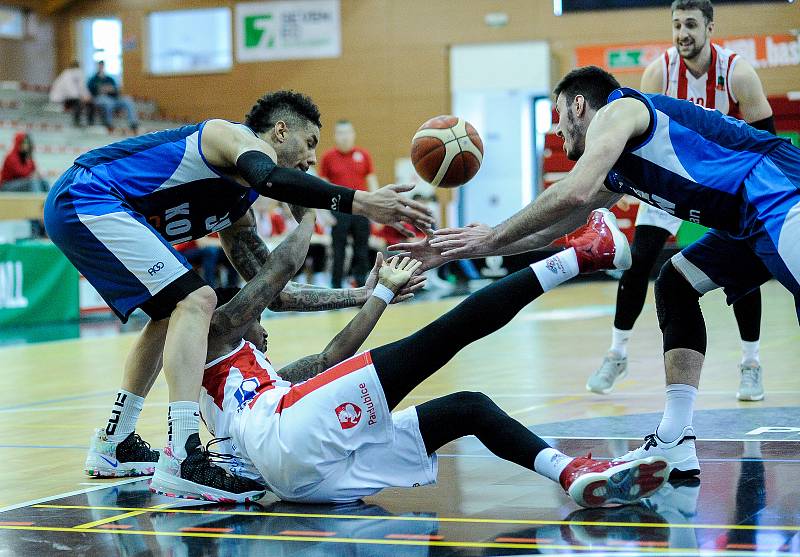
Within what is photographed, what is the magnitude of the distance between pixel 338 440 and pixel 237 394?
55 cm

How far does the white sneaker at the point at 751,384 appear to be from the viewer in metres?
5.99

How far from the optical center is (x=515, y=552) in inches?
125

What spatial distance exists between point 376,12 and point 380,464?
22.2 metres

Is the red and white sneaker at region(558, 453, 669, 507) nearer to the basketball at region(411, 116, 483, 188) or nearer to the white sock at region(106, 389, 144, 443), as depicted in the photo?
the basketball at region(411, 116, 483, 188)

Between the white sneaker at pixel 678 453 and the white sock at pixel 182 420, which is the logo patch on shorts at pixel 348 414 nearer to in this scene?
the white sock at pixel 182 420

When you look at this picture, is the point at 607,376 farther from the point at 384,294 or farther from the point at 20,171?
the point at 20,171

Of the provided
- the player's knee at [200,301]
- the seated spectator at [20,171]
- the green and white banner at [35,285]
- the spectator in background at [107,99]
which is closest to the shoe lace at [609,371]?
the player's knee at [200,301]

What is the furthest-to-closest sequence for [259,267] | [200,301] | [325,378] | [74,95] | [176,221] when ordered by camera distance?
[74,95], [259,267], [176,221], [200,301], [325,378]

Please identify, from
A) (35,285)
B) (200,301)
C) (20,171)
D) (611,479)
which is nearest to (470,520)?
(611,479)

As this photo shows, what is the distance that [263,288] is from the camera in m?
4.43

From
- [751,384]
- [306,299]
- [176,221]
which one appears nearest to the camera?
[176,221]

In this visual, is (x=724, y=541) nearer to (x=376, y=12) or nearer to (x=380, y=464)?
(x=380, y=464)

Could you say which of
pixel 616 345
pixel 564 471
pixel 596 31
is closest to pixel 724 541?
pixel 564 471

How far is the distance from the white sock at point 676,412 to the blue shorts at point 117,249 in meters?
1.81
